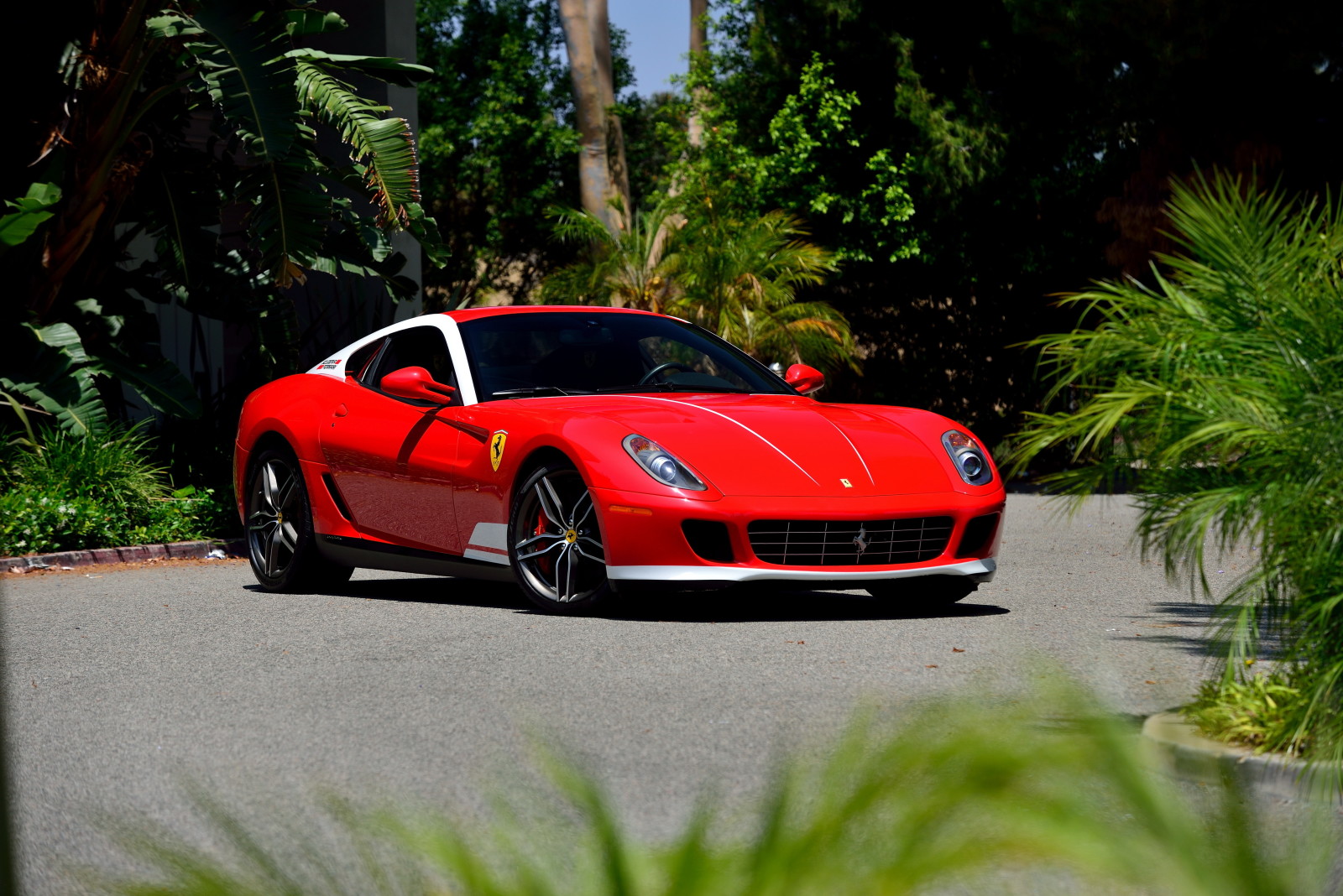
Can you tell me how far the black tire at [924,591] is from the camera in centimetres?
849

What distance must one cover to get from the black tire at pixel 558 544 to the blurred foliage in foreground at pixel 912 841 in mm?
6318

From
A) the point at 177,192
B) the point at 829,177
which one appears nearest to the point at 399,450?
the point at 177,192

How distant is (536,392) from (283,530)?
2.04m

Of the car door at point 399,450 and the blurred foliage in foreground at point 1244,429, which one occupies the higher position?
the blurred foliage in foreground at point 1244,429

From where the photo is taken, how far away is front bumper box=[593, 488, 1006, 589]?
768cm

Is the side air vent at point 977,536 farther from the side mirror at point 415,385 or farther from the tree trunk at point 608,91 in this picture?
the tree trunk at point 608,91

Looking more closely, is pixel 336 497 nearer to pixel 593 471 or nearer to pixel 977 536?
pixel 593 471

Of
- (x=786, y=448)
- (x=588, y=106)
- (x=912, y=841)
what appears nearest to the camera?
(x=912, y=841)

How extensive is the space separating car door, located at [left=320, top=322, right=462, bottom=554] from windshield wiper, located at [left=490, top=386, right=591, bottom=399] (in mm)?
240

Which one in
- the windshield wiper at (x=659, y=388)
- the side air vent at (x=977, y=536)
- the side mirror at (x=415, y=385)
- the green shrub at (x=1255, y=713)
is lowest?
the side air vent at (x=977, y=536)

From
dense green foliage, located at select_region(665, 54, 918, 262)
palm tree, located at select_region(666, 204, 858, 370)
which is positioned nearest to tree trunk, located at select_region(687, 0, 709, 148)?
dense green foliage, located at select_region(665, 54, 918, 262)

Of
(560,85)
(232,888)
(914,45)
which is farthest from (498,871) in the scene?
(560,85)

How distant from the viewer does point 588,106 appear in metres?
31.5

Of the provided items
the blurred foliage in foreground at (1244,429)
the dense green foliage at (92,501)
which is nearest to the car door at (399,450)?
the dense green foliage at (92,501)
